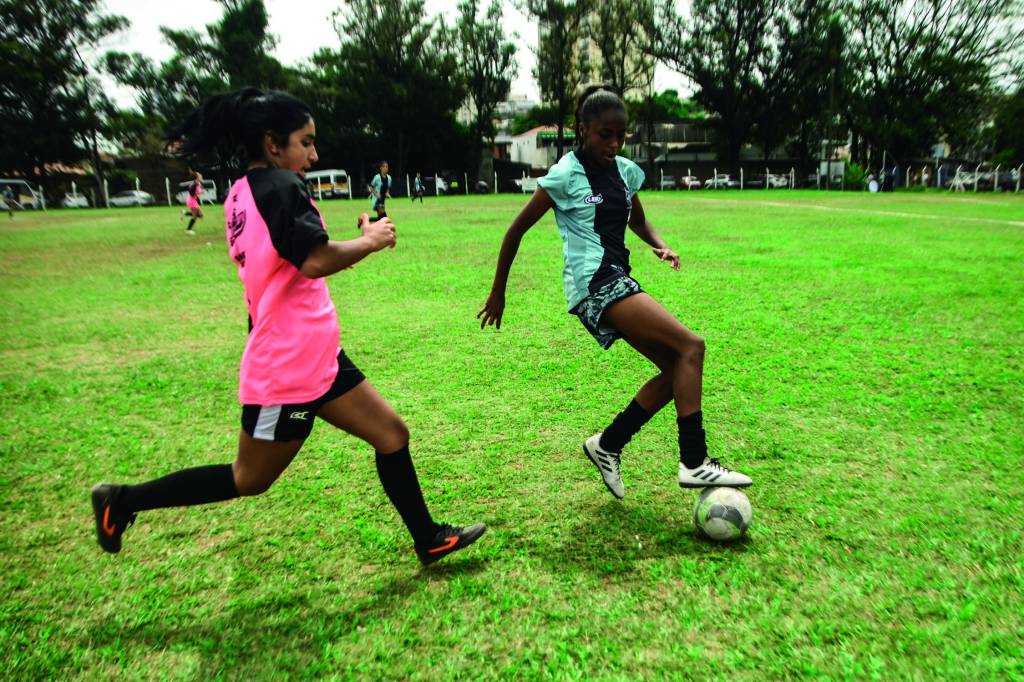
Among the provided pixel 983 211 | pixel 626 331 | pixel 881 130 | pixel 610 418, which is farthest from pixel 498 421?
pixel 881 130

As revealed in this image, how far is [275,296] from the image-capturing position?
2561 mm

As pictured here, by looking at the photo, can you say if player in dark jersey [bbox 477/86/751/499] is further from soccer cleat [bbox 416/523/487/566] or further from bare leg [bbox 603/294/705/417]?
soccer cleat [bbox 416/523/487/566]

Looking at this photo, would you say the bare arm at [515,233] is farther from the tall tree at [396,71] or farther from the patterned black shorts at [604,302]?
the tall tree at [396,71]

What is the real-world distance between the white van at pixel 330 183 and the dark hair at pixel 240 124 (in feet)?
171

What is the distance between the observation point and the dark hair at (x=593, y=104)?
3.39 m

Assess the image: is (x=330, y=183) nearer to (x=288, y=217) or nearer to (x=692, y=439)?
(x=692, y=439)

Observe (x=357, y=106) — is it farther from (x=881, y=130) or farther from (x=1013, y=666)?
(x=1013, y=666)

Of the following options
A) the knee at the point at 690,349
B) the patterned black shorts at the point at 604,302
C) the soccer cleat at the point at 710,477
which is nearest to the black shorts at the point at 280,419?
the patterned black shorts at the point at 604,302

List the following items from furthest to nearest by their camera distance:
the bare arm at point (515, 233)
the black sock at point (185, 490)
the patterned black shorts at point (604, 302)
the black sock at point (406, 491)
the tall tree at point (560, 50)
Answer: the tall tree at point (560, 50), the bare arm at point (515, 233), the patterned black shorts at point (604, 302), the black sock at point (406, 491), the black sock at point (185, 490)

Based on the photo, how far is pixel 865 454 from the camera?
13.2 ft

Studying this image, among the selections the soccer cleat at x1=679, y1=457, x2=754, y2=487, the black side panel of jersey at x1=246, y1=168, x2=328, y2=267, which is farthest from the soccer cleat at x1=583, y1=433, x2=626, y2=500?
the black side panel of jersey at x1=246, y1=168, x2=328, y2=267

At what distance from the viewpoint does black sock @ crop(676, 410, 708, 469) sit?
3275 mm

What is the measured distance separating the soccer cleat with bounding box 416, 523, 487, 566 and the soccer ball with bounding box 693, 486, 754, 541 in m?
1.03

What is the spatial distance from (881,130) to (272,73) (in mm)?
49309
